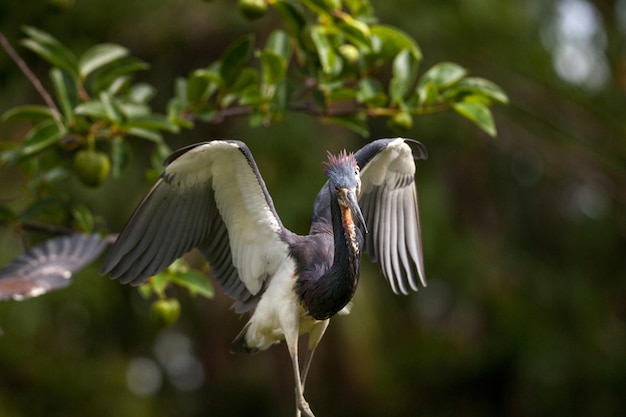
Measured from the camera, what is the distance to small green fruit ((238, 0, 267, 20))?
3.24 m

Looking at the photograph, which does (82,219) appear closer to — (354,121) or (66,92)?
(66,92)

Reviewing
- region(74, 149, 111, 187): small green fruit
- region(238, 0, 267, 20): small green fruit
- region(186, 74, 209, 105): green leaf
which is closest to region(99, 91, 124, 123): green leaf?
region(74, 149, 111, 187): small green fruit

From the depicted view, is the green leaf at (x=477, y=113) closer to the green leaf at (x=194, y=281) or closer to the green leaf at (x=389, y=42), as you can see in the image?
the green leaf at (x=389, y=42)

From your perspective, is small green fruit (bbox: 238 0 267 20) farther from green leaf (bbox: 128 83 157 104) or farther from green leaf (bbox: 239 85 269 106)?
green leaf (bbox: 128 83 157 104)

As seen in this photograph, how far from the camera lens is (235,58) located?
3.28 m

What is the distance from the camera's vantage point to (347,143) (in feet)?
19.0

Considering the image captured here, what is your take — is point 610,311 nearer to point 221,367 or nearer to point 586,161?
point 586,161

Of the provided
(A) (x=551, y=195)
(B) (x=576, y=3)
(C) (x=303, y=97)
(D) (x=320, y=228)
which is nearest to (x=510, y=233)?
(A) (x=551, y=195)

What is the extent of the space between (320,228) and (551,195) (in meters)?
4.61

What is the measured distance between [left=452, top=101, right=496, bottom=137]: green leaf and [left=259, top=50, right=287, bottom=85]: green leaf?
54 cm

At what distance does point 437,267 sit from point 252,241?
3.62 meters

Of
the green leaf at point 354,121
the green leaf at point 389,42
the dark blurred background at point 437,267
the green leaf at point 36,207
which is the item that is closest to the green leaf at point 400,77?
the green leaf at point 389,42

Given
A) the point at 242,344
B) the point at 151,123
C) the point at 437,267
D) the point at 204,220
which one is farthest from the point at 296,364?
the point at 437,267

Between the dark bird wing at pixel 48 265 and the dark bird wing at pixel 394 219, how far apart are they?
2.91 feet
